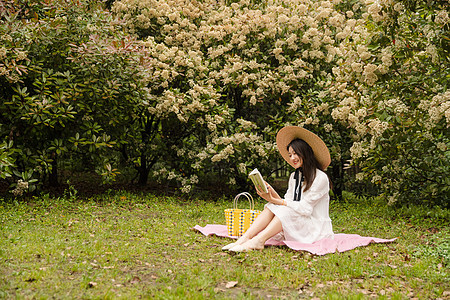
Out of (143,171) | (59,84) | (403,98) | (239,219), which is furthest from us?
(143,171)

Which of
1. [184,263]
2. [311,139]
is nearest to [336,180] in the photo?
[311,139]

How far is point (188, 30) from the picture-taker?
28.1 ft

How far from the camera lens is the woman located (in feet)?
14.0

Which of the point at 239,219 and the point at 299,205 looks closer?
the point at 299,205

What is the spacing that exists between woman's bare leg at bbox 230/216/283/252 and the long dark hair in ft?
1.87

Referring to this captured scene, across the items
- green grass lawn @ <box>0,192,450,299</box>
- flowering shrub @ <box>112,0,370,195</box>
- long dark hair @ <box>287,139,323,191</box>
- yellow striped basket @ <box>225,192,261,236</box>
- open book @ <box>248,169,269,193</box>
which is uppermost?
flowering shrub @ <box>112,0,370,195</box>

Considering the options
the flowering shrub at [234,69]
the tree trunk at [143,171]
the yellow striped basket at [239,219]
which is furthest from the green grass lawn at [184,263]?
the tree trunk at [143,171]

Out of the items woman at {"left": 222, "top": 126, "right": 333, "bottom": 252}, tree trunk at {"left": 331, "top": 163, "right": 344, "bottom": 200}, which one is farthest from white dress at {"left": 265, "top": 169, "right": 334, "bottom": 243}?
tree trunk at {"left": 331, "top": 163, "right": 344, "bottom": 200}

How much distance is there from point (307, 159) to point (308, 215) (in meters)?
0.65

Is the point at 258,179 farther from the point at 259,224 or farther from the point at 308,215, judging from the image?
the point at 308,215

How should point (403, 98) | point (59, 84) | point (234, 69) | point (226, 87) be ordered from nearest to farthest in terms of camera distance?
point (403, 98) < point (59, 84) < point (234, 69) < point (226, 87)

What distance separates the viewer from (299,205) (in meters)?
4.35

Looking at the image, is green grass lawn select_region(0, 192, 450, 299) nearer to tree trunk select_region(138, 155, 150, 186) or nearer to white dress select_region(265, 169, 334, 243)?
white dress select_region(265, 169, 334, 243)

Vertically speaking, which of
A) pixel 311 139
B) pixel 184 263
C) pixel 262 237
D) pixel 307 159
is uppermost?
pixel 311 139
